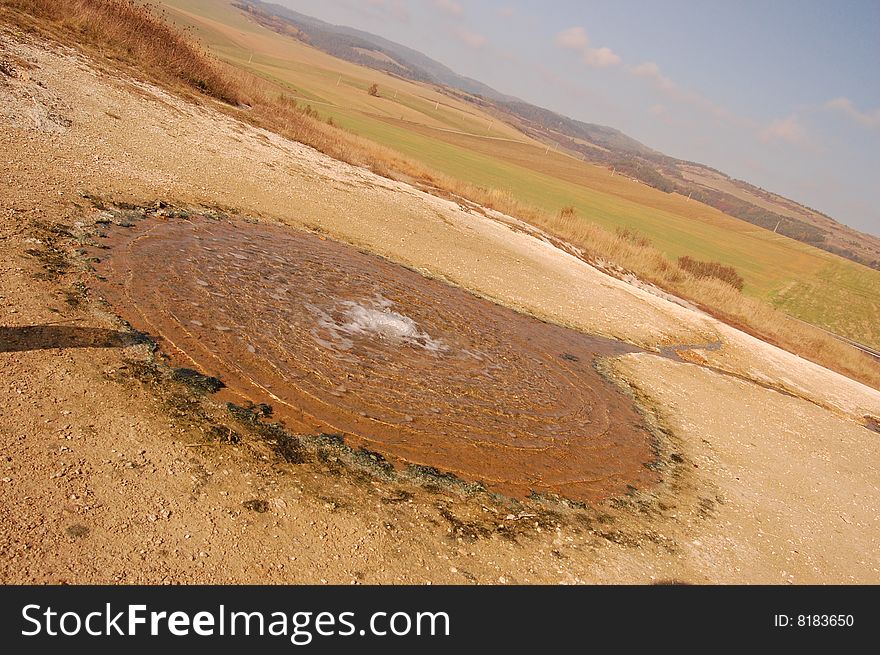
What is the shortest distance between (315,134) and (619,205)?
175ft

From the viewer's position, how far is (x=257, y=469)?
215 inches

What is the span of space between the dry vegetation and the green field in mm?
11035

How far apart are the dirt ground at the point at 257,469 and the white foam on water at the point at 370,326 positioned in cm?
308

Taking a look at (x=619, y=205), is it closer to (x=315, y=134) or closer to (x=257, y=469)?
(x=315, y=134)

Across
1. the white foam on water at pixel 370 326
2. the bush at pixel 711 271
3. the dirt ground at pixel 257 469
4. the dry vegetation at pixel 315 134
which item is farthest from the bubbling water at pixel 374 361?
the bush at pixel 711 271

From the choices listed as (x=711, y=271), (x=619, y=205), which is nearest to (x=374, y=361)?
(x=711, y=271)

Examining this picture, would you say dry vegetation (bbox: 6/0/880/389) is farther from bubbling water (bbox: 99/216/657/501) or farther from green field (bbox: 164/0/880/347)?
bubbling water (bbox: 99/216/657/501)

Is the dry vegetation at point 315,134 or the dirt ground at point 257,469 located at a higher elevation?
the dry vegetation at point 315,134

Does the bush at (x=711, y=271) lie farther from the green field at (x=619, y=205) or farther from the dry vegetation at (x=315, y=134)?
the dry vegetation at (x=315, y=134)

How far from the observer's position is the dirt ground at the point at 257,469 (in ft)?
14.4

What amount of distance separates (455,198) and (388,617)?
1058 inches

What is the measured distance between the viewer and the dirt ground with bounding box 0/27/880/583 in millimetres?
4391

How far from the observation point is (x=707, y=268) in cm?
4519

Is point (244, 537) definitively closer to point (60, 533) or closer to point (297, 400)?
point (60, 533)
